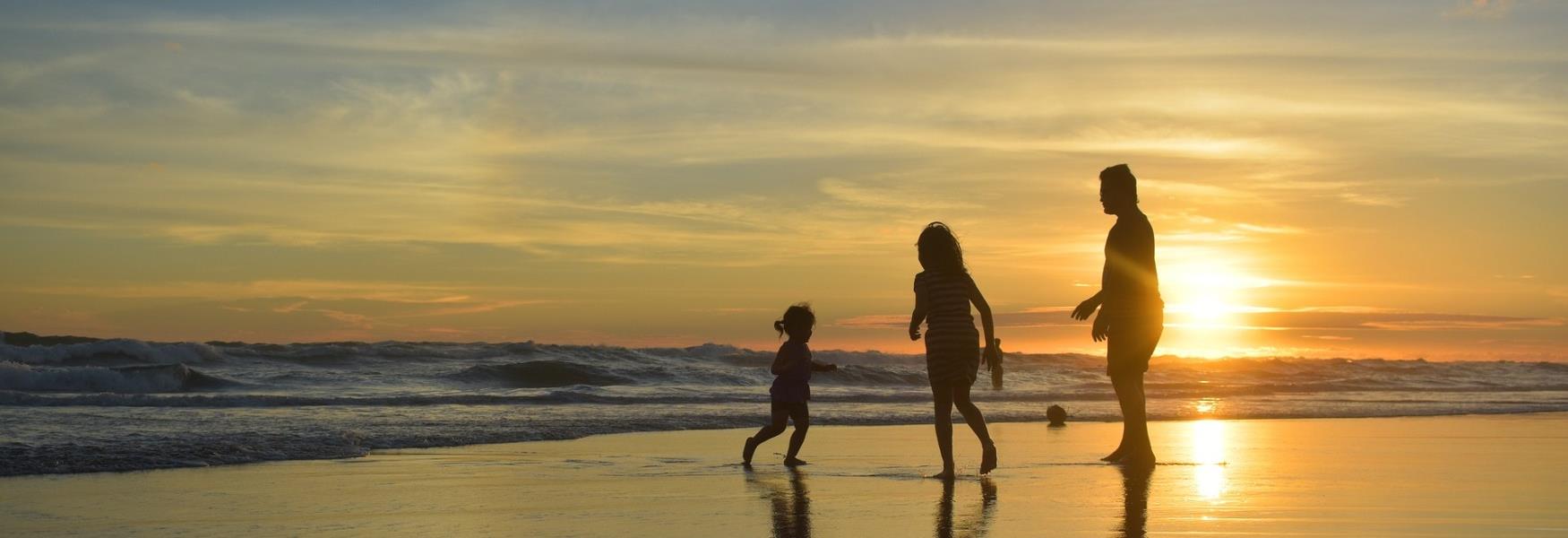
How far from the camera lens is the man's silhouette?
8414mm

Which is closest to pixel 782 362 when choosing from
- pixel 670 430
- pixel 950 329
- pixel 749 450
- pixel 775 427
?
pixel 775 427

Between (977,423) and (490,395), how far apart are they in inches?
549

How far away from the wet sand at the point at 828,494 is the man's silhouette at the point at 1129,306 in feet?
1.22

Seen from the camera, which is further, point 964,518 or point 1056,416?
point 1056,416

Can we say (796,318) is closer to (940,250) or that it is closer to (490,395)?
(940,250)

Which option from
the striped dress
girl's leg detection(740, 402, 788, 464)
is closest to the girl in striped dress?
the striped dress

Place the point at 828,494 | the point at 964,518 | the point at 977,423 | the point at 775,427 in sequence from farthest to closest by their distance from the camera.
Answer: the point at 775,427 < the point at 977,423 < the point at 828,494 < the point at 964,518

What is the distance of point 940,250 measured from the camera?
7969mm

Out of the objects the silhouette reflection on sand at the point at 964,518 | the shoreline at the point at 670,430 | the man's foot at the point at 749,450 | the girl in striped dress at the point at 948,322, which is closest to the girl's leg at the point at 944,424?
the girl in striped dress at the point at 948,322

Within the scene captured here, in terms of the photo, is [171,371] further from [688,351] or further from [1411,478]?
[1411,478]

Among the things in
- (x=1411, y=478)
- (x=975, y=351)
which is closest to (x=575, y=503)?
(x=975, y=351)

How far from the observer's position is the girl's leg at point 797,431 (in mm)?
9172

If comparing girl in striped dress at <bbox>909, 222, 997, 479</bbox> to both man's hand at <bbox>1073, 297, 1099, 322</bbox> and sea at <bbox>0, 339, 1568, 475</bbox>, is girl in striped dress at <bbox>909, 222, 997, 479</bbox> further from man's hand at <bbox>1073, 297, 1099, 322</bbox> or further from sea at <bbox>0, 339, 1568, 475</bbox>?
sea at <bbox>0, 339, 1568, 475</bbox>

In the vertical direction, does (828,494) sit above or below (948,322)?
below
